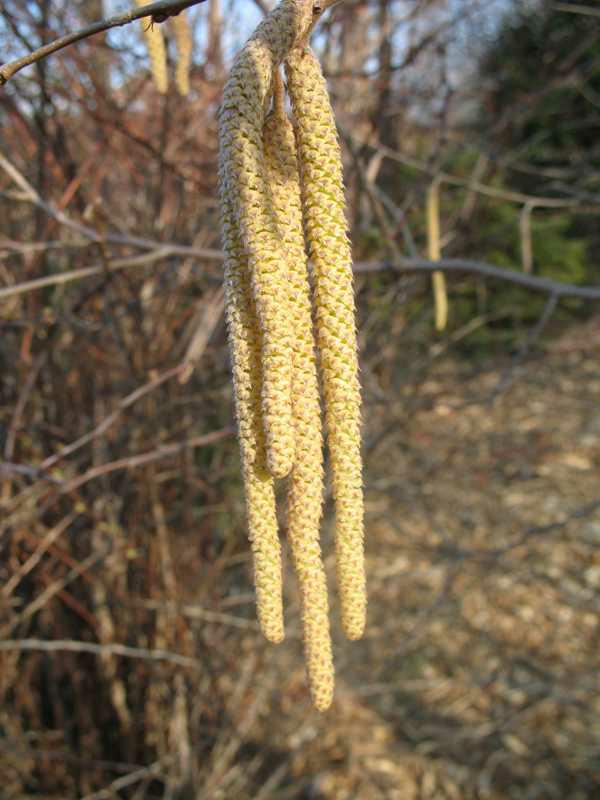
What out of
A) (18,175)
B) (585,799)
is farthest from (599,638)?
(18,175)

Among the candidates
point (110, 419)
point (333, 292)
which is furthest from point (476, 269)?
point (333, 292)

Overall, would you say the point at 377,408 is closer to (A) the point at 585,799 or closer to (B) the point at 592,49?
(A) the point at 585,799

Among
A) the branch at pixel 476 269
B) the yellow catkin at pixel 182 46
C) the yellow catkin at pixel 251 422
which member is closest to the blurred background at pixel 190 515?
the branch at pixel 476 269

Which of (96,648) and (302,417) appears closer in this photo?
(302,417)

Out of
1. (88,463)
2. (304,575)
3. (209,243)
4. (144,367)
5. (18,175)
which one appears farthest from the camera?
(209,243)

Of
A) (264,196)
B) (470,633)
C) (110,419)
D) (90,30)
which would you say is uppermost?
(90,30)

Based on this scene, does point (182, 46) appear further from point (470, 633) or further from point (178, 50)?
point (470, 633)

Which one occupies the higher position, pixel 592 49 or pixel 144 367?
pixel 592 49
